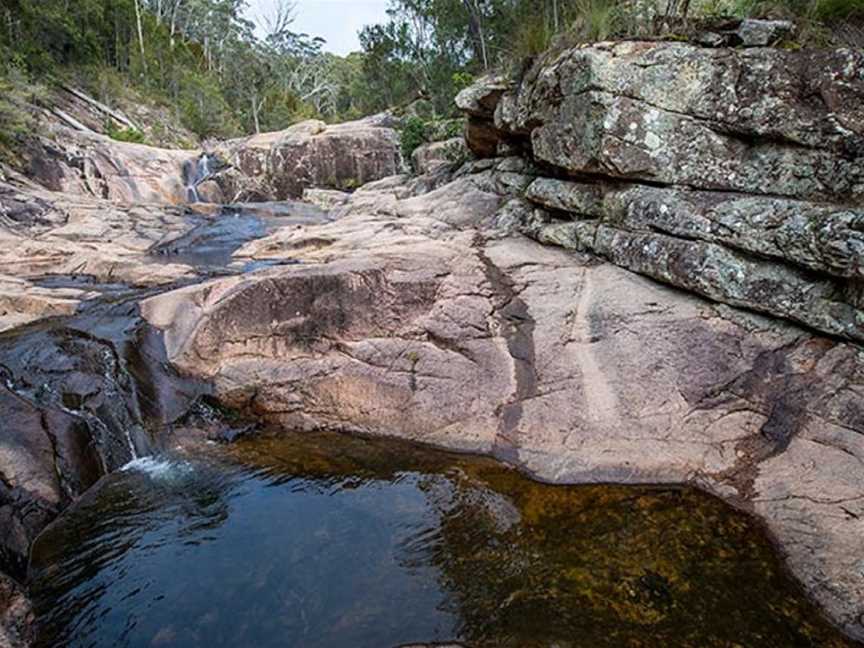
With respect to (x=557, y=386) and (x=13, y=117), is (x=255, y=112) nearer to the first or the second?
(x=13, y=117)

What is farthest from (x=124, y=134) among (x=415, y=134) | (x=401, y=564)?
(x=401, y=564)

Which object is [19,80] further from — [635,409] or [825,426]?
[825,426]

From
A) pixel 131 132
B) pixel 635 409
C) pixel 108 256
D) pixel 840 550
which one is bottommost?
pixel 840 550

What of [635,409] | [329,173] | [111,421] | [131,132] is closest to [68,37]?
[131,132]

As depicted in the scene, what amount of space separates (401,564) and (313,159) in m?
20.8

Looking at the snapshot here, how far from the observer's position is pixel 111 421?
5.32m

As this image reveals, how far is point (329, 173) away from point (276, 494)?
1945cm

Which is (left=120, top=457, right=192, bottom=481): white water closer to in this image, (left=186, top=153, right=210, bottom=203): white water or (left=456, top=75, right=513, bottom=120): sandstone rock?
(left=456, top=75, right=513, bottom=120): sandstone rock

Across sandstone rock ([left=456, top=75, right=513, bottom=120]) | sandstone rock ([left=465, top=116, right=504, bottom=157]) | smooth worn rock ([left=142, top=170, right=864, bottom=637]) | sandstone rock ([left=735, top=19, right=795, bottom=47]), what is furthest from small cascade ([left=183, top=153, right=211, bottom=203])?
sandstone rock ([left=735, top=19, right=795, bottom=47])

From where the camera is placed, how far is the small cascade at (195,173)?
1912 centimetres

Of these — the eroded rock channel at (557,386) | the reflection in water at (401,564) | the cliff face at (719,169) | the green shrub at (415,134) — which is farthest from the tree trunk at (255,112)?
the reflection in water at (401,564)

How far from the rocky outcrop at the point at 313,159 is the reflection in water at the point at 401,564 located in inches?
721

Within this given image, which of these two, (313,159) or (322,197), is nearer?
(322,197)

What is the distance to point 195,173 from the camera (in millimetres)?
19719
